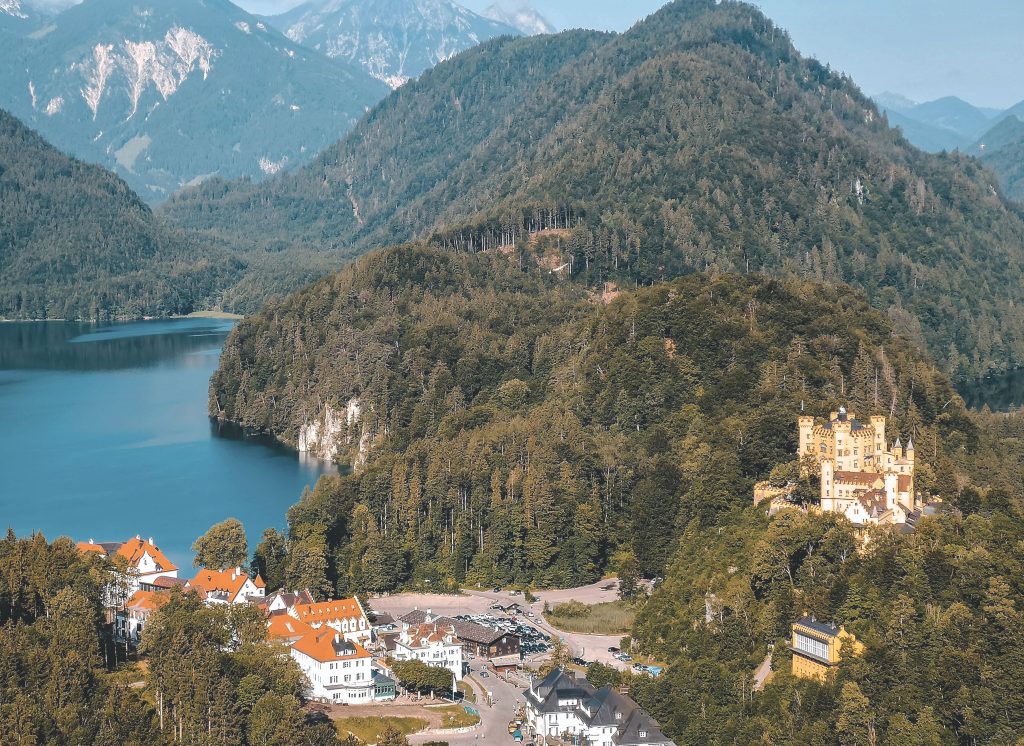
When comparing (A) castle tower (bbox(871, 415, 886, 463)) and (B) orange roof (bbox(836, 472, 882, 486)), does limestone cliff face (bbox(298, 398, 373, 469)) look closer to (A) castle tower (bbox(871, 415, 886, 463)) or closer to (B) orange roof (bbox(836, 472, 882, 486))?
(A) castle tower (bbox(871, 415, 886, 463))

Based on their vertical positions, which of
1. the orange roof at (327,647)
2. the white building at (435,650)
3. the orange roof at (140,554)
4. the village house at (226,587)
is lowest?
the white building at (435,650)

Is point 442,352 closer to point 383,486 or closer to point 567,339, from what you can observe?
point 567,339

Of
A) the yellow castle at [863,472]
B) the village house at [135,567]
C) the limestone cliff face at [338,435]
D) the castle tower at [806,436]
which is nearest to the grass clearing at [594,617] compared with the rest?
the castle tower at [806,436]

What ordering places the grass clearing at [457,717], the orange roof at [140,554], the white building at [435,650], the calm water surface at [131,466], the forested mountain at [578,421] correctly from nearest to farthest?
the grass clearing at [457,717] → the white building at [435,650] → the orange roof at [140,554] → the forested mountain at [578,421] → the calm water surface at [131,466]

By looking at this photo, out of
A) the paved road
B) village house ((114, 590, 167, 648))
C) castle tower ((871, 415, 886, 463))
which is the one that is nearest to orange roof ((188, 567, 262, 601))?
village house ((114, 590, 167, 648))

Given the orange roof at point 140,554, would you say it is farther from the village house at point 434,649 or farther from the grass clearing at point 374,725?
the grass clearing at point 374,725

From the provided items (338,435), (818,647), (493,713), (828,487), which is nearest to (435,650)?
(493,713)
